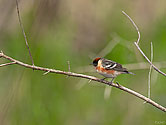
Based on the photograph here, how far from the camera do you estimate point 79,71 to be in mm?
5566

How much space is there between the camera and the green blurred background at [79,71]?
4844 mm

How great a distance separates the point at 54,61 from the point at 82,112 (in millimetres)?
1179

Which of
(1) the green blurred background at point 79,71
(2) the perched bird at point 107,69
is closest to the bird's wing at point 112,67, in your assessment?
(2) the perched bird at point 107,69

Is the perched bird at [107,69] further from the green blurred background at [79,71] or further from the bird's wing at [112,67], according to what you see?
the green blurred background at [79,71]

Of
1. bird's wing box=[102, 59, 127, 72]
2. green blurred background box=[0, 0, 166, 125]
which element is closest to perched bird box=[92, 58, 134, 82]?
bird's wing box=[102, 59, 127, 72]

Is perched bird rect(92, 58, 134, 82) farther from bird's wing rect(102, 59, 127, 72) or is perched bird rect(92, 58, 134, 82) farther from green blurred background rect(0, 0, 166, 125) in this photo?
green blurred background rect(0, 0, 166, 125)

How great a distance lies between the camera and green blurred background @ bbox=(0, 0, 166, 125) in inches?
191

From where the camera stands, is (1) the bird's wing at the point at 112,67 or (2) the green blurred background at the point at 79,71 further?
(2) the green blurred background at the point at 79,71

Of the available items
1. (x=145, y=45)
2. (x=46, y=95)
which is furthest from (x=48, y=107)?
(x=145, y=45)

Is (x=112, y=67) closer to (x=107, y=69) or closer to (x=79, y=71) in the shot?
(x=107, y=69)

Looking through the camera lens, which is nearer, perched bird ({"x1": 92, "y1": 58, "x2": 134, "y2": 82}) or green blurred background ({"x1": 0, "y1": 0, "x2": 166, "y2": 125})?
perched bird ({"x1": 92, "y1": 58, "x2": 134, "y2": 82})

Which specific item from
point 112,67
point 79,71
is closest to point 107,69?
point 112,67

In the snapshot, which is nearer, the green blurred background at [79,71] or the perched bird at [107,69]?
the perched bird at [107,69]

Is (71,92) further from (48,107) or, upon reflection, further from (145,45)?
(145,45)
